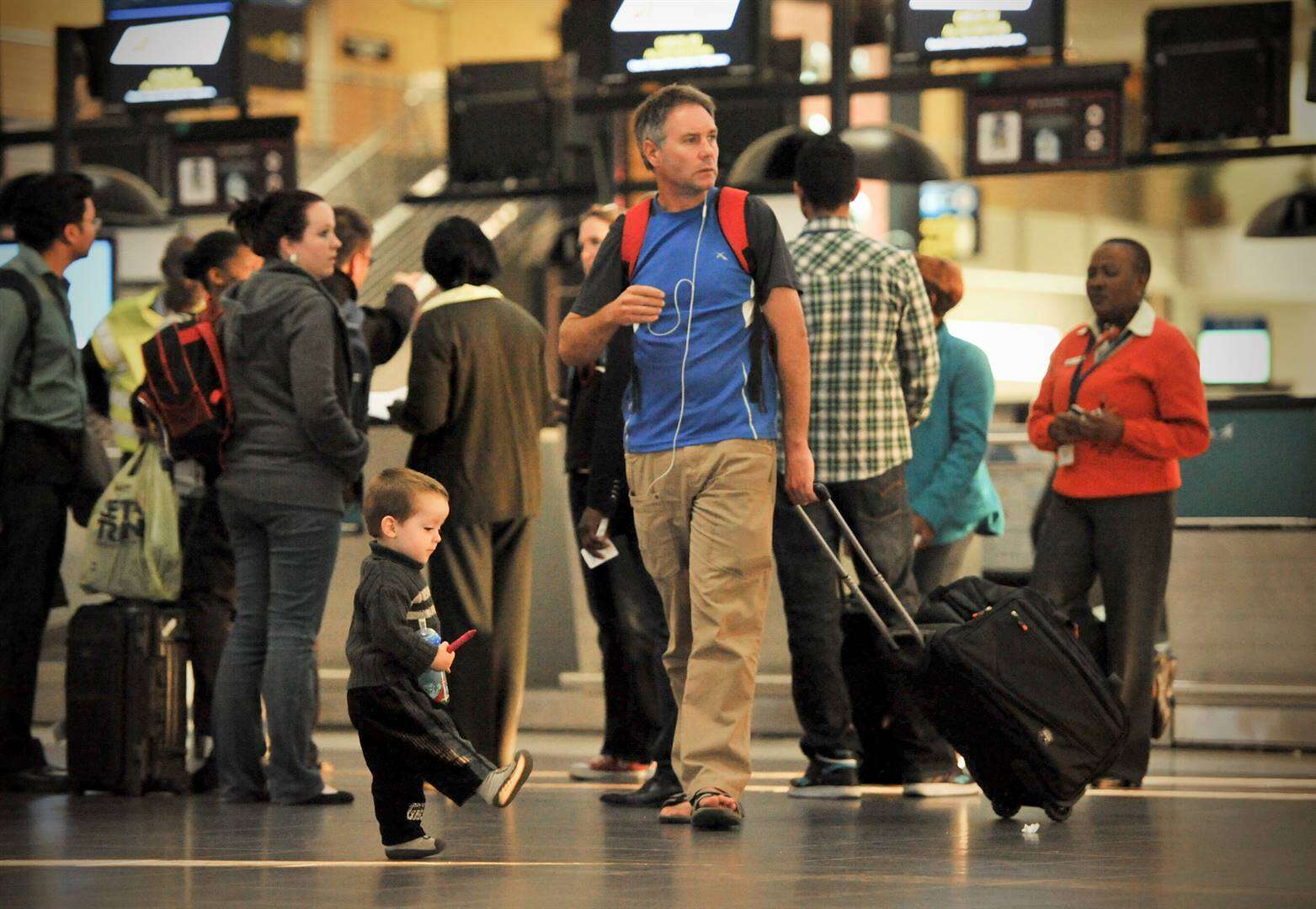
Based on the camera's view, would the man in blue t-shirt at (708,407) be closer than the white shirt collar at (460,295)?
Yes

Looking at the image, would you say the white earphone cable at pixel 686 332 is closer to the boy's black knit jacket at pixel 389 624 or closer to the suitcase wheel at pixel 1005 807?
the boy's black knit jacket at pixel 389 624

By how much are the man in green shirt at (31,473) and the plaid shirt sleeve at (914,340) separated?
103 inches

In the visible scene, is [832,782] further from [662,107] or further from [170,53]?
[170,53]

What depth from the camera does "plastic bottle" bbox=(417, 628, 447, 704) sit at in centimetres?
495

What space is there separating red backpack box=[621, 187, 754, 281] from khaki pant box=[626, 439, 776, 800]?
0.47 meters

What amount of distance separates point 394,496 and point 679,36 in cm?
581

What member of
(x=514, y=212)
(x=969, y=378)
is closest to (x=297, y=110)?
(x=514, y=212)

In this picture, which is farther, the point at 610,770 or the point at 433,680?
the point at 610,770

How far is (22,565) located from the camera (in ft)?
21.6

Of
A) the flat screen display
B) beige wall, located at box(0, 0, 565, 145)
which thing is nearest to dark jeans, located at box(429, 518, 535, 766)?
the flat screen display

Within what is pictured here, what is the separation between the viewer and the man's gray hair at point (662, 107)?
521cm

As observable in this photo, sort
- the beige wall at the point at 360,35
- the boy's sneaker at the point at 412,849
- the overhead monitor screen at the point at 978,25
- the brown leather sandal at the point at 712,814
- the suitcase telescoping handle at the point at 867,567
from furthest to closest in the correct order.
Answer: the beige wall at the point at 360,35, the overhead monitor screen at the point at 978,25, the suitcase telescoping handle at the point at 867,567, the brown leather sandal at the point at 712,814, the boy's sneaker at the point at 412,849

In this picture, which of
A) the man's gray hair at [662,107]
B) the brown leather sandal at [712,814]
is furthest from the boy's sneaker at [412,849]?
the man's gray hair at [662,107]

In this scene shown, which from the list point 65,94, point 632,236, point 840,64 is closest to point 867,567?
point 632,236
